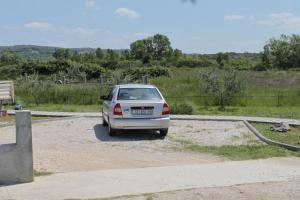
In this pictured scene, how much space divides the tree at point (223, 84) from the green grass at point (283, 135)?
7.48m

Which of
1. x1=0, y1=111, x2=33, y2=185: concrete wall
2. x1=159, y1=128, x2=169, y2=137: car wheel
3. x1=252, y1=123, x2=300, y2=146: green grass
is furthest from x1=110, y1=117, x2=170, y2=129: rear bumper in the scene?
x1=0, y1=111, x2=33, y2=185: concrete wall

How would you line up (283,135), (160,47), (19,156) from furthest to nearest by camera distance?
(160,47) → (283,135) → (19,156)

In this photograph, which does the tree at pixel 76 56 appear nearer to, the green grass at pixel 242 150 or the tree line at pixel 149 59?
the tree line at pixel 149 59

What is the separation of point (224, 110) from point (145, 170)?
43.3ft

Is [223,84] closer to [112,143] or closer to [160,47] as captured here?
[112,143]

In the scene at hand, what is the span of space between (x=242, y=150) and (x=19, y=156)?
546 centimetres

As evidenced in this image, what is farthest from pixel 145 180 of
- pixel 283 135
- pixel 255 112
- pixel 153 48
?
pixel 153 48

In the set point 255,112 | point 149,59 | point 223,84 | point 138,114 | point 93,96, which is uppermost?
point 149,59

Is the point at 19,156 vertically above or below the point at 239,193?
above

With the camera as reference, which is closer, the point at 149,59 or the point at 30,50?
the point at 149,59

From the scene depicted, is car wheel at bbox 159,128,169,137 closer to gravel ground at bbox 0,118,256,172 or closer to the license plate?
gravel ground at bbox 0,118,256,172

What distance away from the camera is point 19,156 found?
7.91m

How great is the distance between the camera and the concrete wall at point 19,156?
7879 millimetres

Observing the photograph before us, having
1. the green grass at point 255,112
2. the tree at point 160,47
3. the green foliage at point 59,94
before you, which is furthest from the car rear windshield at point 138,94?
the tree at point 160,47
